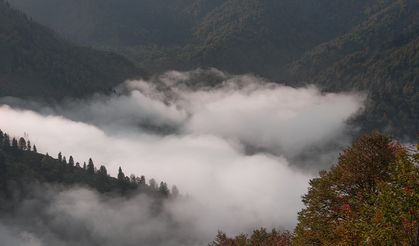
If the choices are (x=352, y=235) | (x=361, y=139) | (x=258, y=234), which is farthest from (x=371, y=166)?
(x=258, y=234)

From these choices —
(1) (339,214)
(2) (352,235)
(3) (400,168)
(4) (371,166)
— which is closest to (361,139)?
(4) (371,166)

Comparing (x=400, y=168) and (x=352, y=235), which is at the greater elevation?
(x=400, y=168)

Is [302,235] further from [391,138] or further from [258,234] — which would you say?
[258,234]

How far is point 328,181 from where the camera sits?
5794cm

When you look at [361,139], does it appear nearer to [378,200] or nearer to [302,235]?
[302,235]

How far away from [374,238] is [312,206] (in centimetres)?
2134

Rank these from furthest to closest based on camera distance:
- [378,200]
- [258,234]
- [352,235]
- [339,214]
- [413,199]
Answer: [258,234] → [339,214] → [352,235] → [378,200] → [413,199]

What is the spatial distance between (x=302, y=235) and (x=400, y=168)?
853 inches

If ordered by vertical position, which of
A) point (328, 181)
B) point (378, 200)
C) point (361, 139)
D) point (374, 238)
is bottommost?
point (374, 238)

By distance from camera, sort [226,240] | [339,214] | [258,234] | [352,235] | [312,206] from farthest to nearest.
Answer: [258,234] → [226,240] → [312,206] → [339,214] → [352,235]

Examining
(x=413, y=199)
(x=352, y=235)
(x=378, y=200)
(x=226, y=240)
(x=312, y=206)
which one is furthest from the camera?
(x=226, y=240)

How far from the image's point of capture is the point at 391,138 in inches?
2315

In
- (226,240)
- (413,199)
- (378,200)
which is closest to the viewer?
(413,199)

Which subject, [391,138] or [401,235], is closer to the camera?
[401,235]
